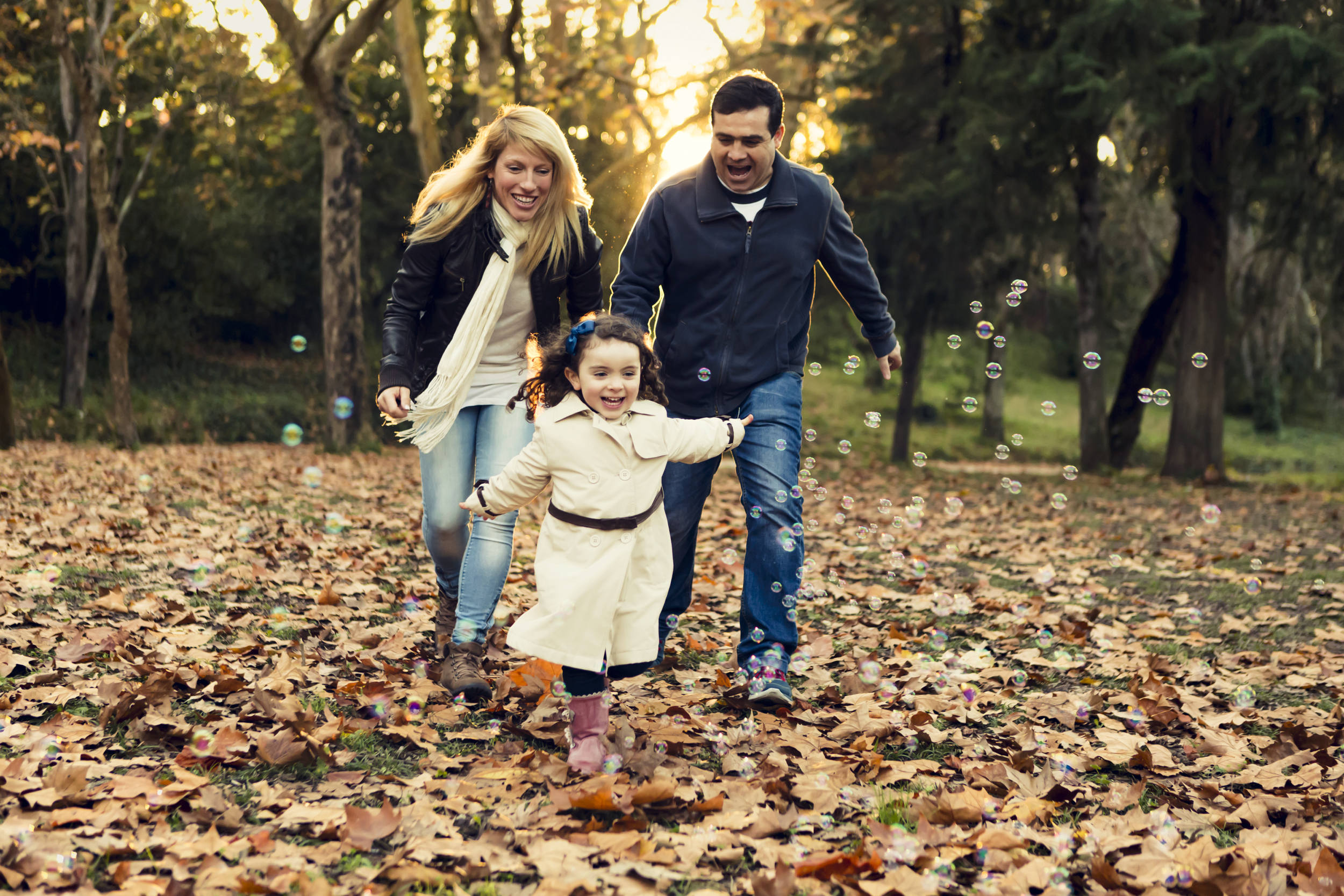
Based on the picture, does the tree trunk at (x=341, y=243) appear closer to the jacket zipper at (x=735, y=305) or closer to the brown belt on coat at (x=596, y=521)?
the jacket zipper at (x=735, y=305)

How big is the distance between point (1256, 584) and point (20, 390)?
22848mm

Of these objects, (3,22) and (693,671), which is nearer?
(693,671)

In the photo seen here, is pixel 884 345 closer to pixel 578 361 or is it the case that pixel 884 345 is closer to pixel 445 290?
pixel 578 361

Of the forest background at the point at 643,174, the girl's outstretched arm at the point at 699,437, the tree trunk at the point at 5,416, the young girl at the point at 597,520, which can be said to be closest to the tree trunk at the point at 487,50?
the forest background at the point at 643,174

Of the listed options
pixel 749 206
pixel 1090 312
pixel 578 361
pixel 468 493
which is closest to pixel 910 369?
pixel 1090 312

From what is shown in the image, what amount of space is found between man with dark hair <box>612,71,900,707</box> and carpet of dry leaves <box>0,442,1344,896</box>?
1.94 ft

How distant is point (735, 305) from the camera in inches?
174

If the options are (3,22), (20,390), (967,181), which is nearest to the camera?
(967,181)

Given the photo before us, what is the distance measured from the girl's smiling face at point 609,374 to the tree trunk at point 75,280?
20.4 metres

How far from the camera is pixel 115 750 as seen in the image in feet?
11.9

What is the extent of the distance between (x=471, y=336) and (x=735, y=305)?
1.06 meters

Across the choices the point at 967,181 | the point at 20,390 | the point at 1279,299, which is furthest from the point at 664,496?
the point at 1279,299

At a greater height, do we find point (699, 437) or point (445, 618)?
point (699, 437)

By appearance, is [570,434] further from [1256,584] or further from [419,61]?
[419,61]
